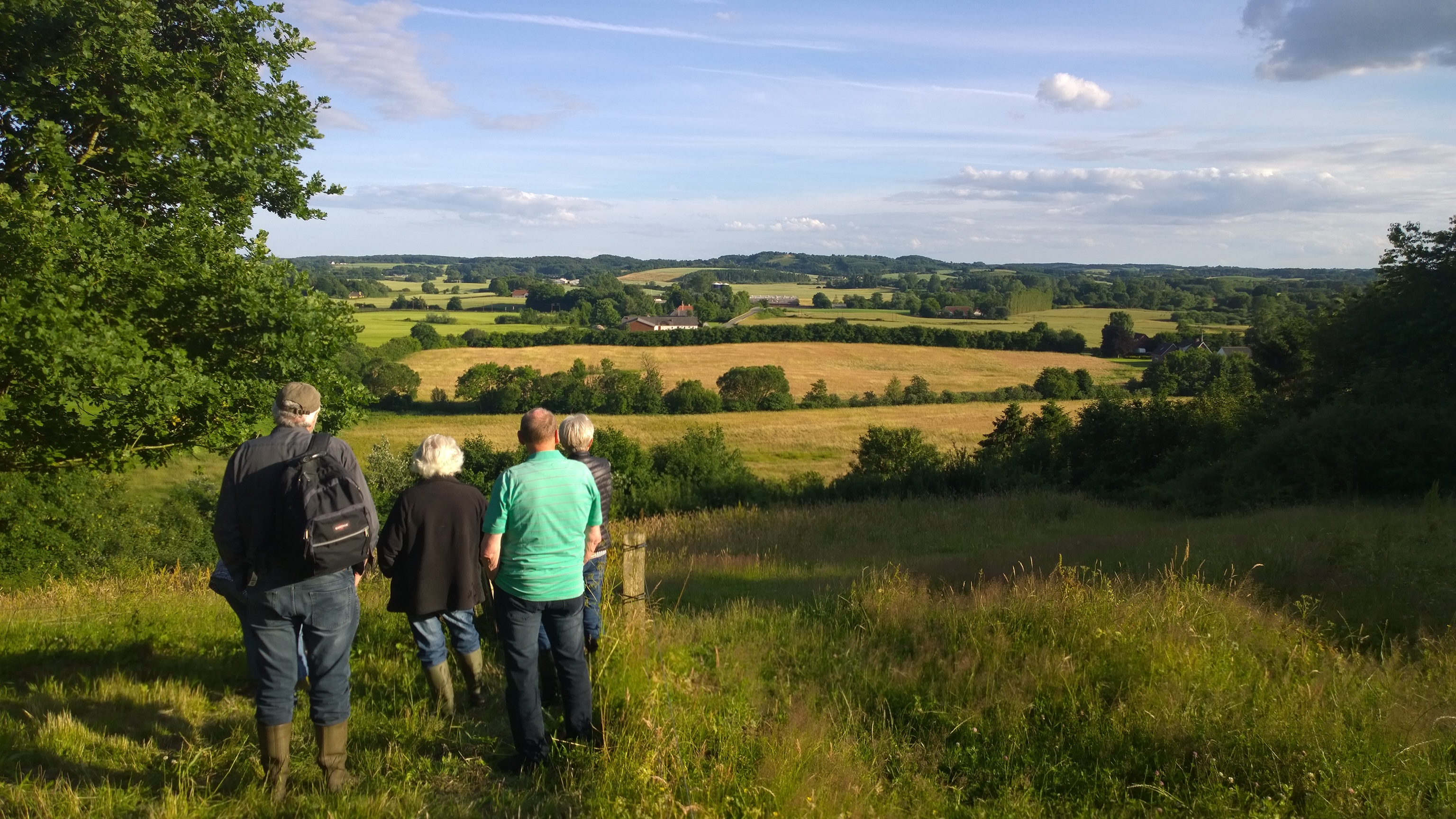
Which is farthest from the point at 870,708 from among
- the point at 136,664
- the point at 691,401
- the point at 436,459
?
the point at 691,401

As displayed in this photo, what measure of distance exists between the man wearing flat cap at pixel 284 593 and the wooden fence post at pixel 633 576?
5.17 ft

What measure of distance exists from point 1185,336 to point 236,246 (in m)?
76.8

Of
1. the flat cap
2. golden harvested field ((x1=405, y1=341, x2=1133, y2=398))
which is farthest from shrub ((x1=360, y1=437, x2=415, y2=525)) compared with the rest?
golden harvested field ((x1=405, y1=341, x2=1133, y2=398))

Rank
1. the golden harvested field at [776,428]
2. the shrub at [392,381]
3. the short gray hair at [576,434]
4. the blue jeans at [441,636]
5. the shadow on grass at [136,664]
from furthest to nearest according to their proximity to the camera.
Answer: the shrub at [392,381] → the golden harvested field at [776,428] → the shadow on grass at [136,664] → the short gray hair at [576,434] → the blue jeans at [441,636]

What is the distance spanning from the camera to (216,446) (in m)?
9.98

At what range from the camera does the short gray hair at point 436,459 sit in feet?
14.3

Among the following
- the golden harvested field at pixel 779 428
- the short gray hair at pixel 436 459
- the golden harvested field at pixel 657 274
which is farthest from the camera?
the golden harvested field at pixel 657 274

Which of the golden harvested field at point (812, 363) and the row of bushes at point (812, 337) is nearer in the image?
the golden harvested field at point (812, 363)

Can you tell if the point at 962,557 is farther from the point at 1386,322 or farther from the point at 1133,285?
the point at 1133,285

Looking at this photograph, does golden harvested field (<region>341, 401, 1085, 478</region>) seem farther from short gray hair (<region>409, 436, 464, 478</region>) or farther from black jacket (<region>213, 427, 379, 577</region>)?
black jacket (<region>213, 427, 379, 577</region>)

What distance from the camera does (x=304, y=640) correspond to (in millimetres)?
3770

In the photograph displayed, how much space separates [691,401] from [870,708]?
51.3 meters

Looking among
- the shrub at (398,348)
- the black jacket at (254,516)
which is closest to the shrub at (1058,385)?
the shrub at (398,348)

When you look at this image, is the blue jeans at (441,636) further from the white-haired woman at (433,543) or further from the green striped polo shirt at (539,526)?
the green striped polo shirt at (539,526)
